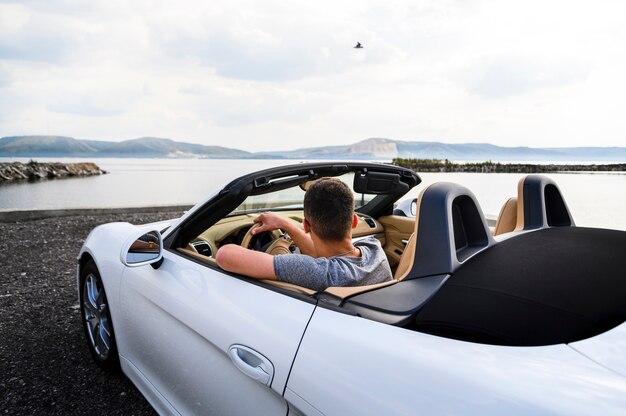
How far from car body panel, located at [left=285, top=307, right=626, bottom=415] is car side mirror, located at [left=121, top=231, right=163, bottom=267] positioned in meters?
1.09

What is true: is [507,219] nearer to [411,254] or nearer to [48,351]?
[411,254]

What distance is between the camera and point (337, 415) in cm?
117

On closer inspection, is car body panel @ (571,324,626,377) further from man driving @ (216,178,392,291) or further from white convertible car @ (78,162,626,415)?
man driving @ (216,178,392,291)

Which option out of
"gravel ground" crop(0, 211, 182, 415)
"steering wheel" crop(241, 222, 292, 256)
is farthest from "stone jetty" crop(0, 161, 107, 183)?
"steering wheel" crop(241, 222, 292, 256)

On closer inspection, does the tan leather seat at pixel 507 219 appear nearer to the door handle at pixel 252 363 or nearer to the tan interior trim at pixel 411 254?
the tan interior trim at pixel 411 254

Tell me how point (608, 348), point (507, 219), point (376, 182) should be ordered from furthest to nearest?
point (376, 182), point (507, 219), point (608, 348)

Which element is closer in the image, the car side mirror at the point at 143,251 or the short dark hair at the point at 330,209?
the short dark hair at the point at 330,209

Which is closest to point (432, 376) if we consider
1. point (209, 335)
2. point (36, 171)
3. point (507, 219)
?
point (209, 335)

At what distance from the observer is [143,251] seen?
7.11ft

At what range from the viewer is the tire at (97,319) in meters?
2.80

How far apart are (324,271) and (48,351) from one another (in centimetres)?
290

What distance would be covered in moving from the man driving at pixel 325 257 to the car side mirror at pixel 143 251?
0.47 m

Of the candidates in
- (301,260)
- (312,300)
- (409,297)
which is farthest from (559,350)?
(301,260)

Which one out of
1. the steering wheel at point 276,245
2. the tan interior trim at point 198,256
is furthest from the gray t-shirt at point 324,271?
the steering wheel at point 276,245
